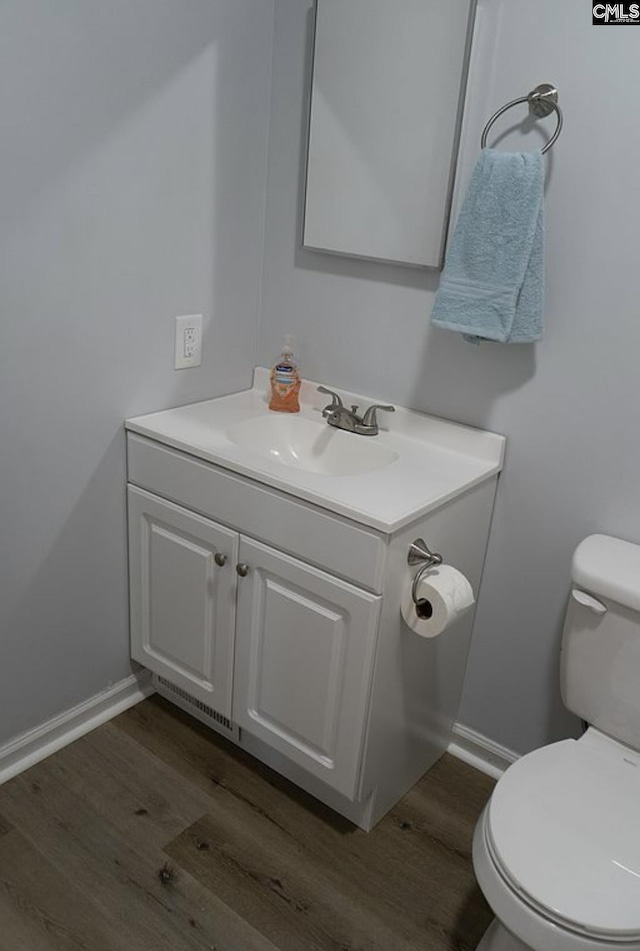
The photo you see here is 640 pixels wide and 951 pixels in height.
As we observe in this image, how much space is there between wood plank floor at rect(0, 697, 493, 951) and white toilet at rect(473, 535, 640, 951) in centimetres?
26

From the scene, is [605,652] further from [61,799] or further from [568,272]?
[61,799]

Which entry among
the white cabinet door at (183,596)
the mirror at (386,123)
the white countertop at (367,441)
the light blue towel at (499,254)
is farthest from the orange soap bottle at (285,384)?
the light blue towel at (499,254)

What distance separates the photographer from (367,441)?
1.91 meters

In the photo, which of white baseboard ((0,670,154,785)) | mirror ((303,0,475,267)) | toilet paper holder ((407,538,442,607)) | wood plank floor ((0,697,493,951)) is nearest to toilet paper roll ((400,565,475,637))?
toilet paper holder ((407,538,442,607))

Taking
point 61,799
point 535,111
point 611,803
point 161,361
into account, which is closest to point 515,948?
point 611,803

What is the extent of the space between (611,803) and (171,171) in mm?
1603

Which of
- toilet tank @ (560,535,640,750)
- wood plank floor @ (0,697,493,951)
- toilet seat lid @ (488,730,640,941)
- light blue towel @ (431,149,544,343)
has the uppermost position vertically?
light blue towel @ (431,149,544,343)

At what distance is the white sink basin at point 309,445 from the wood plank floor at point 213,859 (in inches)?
30.7

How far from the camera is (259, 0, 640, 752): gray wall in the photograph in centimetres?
153

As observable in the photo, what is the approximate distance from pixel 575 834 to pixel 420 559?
56 centimetres

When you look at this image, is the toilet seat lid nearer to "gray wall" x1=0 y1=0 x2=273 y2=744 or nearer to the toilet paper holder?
the toilet paper holder

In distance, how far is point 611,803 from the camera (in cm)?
140

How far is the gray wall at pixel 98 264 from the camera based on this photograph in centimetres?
155

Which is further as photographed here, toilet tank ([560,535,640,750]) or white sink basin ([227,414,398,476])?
white sink basin ([227,414,398,476])
